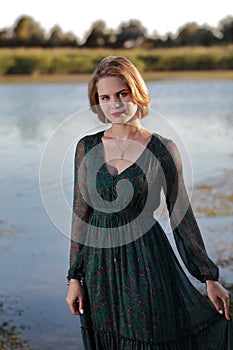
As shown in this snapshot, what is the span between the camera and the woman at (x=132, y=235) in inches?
69.4

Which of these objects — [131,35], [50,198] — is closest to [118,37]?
[131,35]

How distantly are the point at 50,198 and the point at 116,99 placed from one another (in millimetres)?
448

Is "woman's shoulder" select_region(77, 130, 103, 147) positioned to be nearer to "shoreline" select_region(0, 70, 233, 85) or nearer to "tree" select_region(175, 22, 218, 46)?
"shoreline" select_region(0, 70, 233, 85)

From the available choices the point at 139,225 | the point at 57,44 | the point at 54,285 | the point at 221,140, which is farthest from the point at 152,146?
the point at 57,44

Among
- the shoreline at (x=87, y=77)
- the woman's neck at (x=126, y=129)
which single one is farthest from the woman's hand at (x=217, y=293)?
the shoreline at (x=87, y=77)

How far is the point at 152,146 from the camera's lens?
1.78m

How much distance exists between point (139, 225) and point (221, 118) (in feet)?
36.5

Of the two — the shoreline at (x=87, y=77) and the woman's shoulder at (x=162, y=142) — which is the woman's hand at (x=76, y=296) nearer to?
the woman's shoulder at (x=162, y=142)

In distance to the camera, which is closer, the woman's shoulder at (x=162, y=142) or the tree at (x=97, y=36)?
the woman's shoulder at (x=162, y=142)

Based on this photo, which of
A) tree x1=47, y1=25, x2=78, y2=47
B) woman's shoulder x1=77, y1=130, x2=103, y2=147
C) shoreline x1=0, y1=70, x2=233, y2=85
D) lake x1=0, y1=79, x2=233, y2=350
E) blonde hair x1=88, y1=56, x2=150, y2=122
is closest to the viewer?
blonde hair x1=88, y1=56, x2=150, y2=122

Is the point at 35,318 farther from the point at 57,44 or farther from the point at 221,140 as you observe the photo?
the point at 57,44

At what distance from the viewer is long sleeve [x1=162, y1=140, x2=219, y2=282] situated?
178 cm

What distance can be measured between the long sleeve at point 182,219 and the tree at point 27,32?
23.3 m

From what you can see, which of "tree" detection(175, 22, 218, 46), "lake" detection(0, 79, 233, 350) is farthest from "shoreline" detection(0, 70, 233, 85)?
"lake" detection(0, 79, 233, 350)
